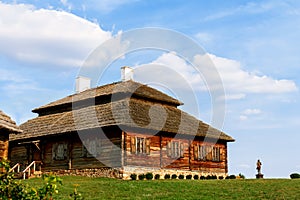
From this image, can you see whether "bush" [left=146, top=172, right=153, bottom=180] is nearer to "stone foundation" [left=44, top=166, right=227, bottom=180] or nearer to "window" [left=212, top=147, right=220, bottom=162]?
"stone foundation" [left=44, top=166, right=227, bottom=180]

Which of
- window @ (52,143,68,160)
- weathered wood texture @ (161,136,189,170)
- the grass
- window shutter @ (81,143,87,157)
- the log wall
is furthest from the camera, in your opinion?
window @ (52,143,68,160)

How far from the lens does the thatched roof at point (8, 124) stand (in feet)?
66.1

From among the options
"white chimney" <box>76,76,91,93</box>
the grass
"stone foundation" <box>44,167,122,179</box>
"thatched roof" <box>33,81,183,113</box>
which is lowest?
the grass

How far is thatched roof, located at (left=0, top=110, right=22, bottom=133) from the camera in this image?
2016 centimetres

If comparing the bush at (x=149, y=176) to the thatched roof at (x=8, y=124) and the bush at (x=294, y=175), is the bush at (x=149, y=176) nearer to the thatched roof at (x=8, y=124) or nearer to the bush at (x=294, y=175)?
the bush at (x=294, y=175)

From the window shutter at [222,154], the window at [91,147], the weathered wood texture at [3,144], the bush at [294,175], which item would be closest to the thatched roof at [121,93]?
the window at [91,147]

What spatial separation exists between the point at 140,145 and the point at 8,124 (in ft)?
46.6

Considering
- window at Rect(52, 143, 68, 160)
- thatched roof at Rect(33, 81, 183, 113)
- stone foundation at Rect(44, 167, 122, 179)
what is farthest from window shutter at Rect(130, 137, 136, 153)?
window at Rect(52, 143, 68, 160)

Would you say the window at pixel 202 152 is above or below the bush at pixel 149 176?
above

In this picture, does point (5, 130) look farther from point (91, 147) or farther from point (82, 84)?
point (82, 84)

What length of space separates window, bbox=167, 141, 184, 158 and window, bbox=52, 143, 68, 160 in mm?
7978

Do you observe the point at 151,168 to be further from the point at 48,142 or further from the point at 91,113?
the point at 48,142

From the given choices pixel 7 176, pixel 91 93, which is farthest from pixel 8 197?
pixel 91 93

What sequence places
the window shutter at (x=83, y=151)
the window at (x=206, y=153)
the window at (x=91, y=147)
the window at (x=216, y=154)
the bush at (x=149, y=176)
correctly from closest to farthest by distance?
the bush at (x=149, y=176), the window at (x=91, y=147), the window shutter at (x=83, y=151), the window at (x=206, y=153), the window at (x=216, y=154)
